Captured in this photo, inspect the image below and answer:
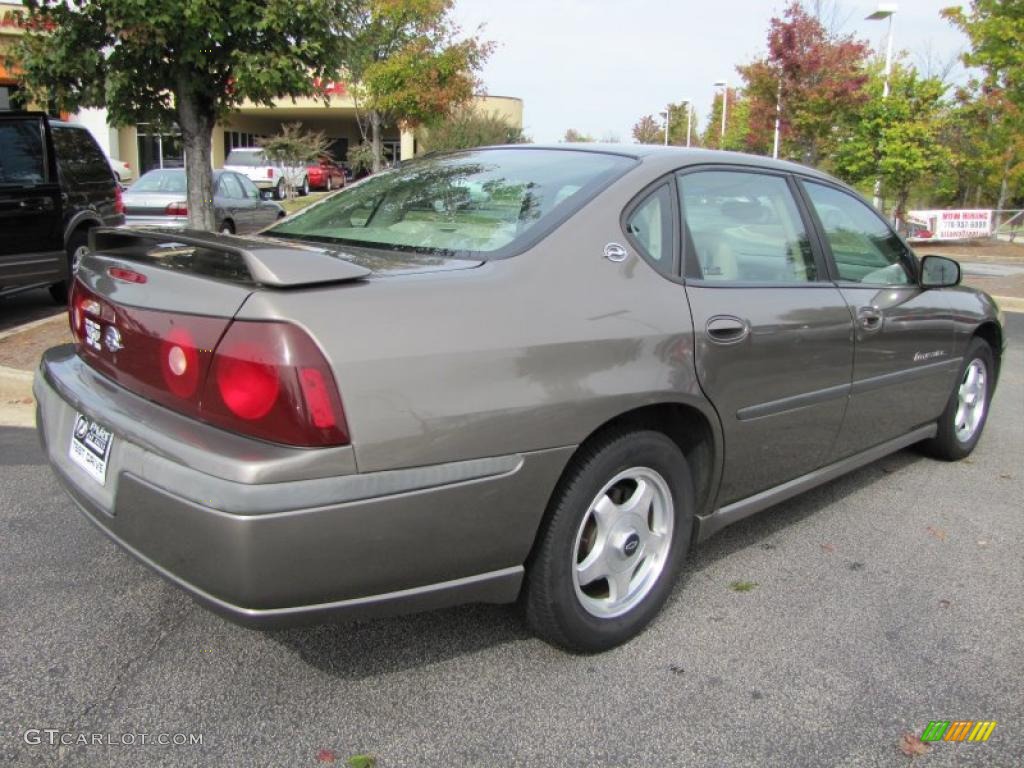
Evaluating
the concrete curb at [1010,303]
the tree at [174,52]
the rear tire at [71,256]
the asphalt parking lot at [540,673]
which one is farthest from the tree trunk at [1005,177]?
the asphalt parking lot at [540,673]

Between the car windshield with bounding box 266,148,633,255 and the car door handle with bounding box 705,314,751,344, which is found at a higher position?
the car windshield with bounding box 266,148,633,255

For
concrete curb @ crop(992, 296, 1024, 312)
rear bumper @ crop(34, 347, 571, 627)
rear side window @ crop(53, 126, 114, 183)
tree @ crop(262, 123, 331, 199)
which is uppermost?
tree @ crop(262, 123, 331, 199)

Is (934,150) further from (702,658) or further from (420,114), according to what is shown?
(702,658)

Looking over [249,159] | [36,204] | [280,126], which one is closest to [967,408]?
[36,204]

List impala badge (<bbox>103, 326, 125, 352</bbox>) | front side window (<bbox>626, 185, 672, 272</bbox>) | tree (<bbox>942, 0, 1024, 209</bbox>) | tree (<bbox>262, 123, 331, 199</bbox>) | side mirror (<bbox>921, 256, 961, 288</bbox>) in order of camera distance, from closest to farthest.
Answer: impala badge (<bbox>103, 326, 125, 352</bbox>)
front side window (<bbox>626, 185, 672, 272</bbox>)
side mirror (<bbox>921, 256, 961, 288</bbox>)
tree (<bbox>942, 0, 1024, 209</bbox>)
tree (<bbox>262, 123, 331, 199</bbox>)

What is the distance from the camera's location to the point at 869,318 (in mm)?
3545

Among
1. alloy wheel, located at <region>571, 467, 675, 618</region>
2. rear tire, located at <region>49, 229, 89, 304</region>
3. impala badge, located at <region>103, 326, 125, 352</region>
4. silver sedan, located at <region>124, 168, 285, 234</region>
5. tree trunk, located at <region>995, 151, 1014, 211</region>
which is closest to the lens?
impala badge, located at <region>103, 326, 125, 352</region>

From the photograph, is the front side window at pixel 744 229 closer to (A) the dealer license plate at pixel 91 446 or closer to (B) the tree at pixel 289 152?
(A) the dealer license plate at pixel 91 446

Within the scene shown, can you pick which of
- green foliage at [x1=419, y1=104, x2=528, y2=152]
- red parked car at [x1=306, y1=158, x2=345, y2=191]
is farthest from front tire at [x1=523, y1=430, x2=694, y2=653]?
green foliage at [x1=419, y1=104, x2=528, y2=152]

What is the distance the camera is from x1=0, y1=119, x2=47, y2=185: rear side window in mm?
7574

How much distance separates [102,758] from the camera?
6.99 feet

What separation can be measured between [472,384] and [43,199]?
A: 737 centimetres

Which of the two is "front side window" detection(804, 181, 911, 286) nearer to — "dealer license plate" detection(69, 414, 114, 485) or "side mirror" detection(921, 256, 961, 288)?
"side mirror" detection(921, 256, 961, 288)

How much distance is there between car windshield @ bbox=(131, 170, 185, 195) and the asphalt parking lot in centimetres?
1012
